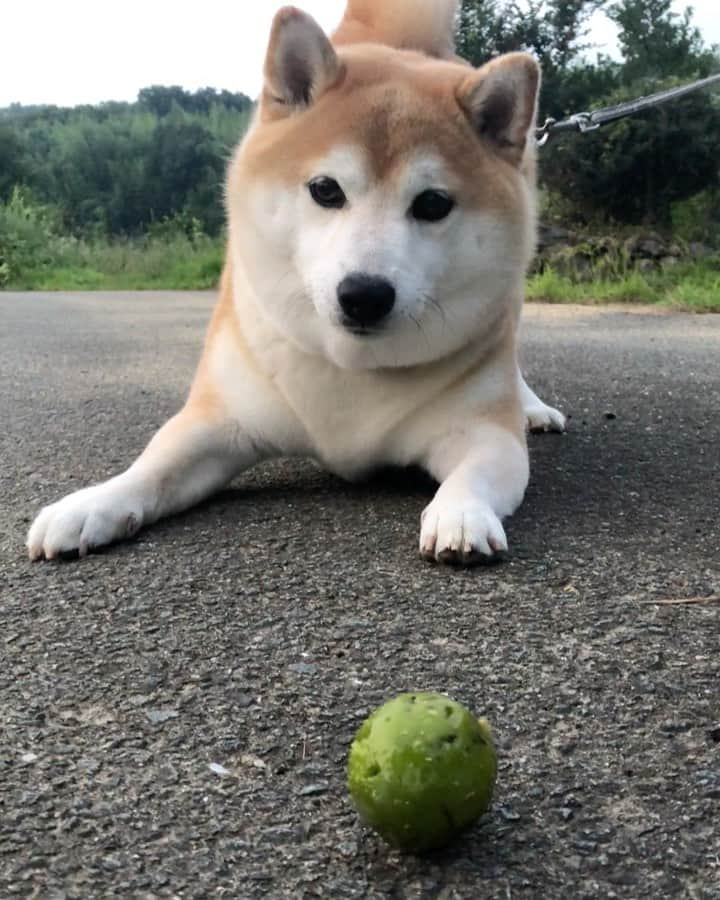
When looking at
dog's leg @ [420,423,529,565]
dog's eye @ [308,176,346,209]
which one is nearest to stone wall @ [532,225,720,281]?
dog's leg @ [420,423,529,565]

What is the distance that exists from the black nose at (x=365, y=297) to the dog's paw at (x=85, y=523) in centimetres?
62

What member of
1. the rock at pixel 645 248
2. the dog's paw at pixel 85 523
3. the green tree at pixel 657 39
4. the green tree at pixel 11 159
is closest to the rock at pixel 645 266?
the rock at pixel 645 248

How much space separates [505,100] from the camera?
2.43m

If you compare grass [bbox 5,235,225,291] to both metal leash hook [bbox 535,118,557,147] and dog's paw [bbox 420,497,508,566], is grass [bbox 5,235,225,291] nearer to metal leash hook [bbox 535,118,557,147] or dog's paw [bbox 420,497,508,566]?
metal leash hook [bbox 535,118,557,147]

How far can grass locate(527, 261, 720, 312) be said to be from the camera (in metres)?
8.75

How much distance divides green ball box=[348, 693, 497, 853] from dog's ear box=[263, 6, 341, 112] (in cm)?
169

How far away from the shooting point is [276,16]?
2.39 m

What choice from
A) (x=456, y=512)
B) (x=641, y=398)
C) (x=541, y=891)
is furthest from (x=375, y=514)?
(x=641, y=398)

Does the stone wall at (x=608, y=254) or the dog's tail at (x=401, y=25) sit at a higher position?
the dog's tail at (x=401, y=25)

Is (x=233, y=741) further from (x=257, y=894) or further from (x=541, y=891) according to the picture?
(x=541, y=891)

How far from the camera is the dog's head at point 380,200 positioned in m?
2.16

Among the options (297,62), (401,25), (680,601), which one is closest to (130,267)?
(401,25)

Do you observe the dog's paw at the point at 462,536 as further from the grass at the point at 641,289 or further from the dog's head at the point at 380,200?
the grass at the point at 641,289

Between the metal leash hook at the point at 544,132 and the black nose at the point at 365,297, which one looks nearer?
the black nose at the point at 365,297
